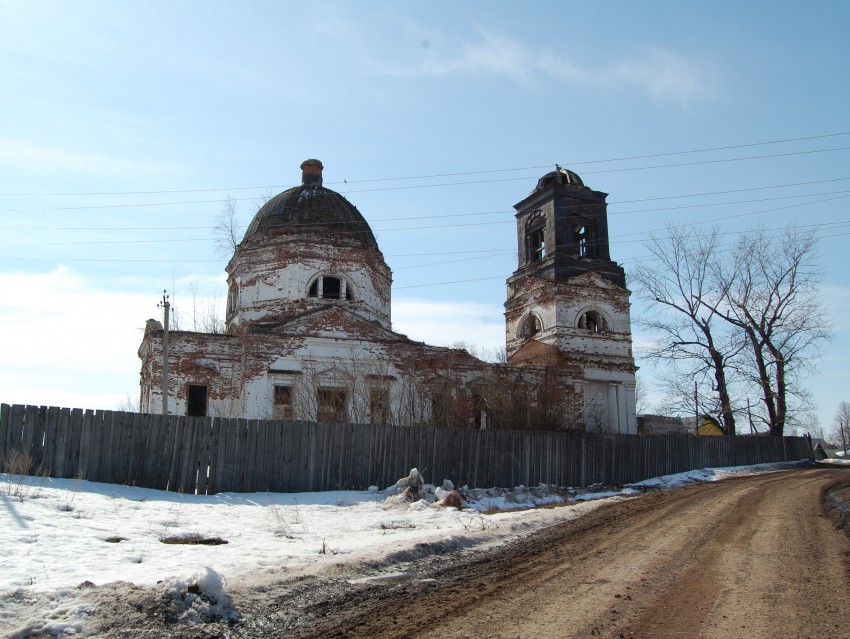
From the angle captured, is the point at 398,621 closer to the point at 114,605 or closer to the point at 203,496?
the point at 114,605

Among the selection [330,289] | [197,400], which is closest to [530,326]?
[330,289]

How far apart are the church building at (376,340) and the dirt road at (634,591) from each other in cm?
1341

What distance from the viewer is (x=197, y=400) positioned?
2292cm

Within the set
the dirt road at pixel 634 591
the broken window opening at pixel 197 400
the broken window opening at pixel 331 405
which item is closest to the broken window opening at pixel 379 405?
the broken window opening at pixel 331 405

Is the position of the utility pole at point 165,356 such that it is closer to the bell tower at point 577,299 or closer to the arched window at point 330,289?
the arched window at point 330,289

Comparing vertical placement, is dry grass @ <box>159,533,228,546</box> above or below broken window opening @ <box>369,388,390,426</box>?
below

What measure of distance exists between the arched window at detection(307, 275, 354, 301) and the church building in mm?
53

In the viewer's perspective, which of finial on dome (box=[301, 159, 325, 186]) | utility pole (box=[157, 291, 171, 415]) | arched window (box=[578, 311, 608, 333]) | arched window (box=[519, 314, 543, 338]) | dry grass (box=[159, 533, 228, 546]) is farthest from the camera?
arched window (box=[519, 314, 543, 338])

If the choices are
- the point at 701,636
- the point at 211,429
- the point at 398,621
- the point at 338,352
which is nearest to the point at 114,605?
the point at 398,621

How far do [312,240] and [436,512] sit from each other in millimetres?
15398

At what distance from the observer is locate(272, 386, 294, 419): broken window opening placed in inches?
859

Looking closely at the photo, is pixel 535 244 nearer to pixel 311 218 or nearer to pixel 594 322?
pixel 594 322

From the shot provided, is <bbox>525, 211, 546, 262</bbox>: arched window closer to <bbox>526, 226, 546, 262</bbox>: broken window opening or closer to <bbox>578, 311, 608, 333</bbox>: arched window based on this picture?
<bbox>526, 226, 546, 262</bbox>: broken window opening

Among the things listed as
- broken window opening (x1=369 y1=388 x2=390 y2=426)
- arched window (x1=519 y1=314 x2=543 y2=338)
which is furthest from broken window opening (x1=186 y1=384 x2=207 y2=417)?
arched window (x1=519 y1=314 x2=543 y2=338)
